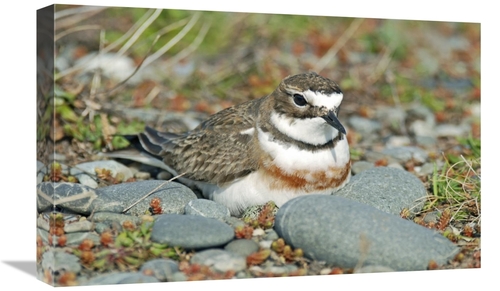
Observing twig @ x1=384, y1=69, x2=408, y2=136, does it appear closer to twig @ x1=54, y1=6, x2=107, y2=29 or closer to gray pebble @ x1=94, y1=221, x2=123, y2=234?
twig @ x1=54, y1=6, x2=107, y2=29

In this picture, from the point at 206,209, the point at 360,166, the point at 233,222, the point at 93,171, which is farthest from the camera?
the point at 360,166

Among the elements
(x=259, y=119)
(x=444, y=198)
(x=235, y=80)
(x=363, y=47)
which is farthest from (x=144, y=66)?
(x=444, y=198)

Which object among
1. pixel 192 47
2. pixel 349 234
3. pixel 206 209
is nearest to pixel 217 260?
pixel 206 209

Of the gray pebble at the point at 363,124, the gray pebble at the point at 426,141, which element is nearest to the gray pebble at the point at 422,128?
the gray pebble at the point at 426,141

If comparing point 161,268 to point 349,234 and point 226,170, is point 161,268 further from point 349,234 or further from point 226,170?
point 349,234

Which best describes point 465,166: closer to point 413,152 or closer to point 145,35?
point 413,152

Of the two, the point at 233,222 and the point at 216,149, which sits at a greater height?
the point at 216,149

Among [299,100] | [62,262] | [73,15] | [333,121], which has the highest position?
[73,15]

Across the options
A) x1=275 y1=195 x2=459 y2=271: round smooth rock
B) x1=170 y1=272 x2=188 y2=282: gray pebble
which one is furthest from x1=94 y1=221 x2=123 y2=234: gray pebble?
x1=275 y1=195 x2=459 y2=271: round smooth rock

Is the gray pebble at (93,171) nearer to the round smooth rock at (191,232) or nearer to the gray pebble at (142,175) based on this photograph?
the gray pebble at (142,175)
